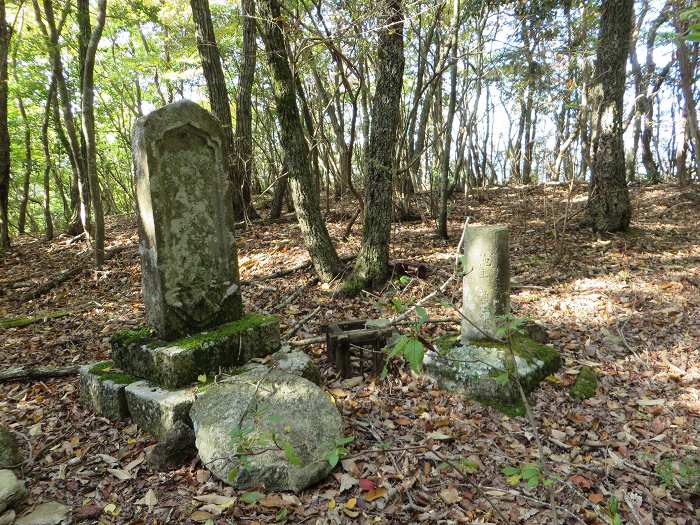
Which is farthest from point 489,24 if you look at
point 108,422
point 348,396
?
point 108,422

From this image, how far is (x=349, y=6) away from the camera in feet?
23.0

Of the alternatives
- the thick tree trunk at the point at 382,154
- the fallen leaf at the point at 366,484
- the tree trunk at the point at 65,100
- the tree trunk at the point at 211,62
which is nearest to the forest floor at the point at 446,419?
the fallen leaf at the point at 366,484

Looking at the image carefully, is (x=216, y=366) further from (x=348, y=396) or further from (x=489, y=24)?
(x=489, y=24)

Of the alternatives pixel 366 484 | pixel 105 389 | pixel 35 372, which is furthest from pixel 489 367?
pixel 35 372

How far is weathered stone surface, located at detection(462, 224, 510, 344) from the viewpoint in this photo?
436 cm

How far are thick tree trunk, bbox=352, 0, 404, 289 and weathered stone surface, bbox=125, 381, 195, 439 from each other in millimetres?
3270

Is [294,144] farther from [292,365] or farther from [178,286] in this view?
[292,365]

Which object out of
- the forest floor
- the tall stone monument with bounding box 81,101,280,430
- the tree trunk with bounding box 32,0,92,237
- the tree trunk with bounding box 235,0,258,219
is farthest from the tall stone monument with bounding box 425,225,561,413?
→ the tree trunk with bounding box 32,0,92,237

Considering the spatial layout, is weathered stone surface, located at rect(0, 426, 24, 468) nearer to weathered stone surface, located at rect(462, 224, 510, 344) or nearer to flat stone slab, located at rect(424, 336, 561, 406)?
flat stone slab, located at rect(424, 336, 561, 406)

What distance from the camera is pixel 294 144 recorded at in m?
6.29

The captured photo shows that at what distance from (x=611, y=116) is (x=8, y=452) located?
386 inches

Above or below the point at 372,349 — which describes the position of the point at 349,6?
above

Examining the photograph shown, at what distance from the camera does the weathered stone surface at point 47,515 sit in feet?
8.55

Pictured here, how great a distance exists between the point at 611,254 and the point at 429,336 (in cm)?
459
